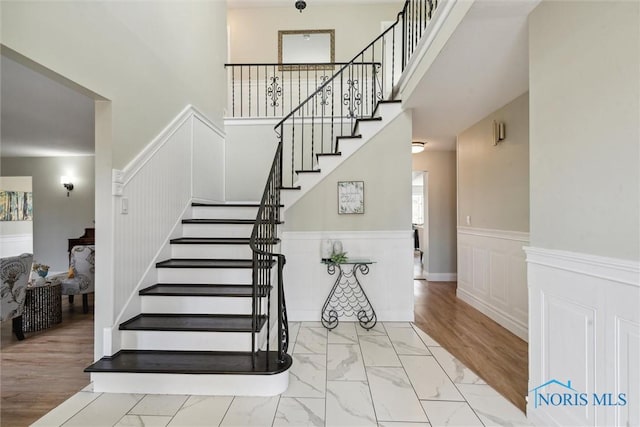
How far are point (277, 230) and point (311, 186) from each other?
696 mm

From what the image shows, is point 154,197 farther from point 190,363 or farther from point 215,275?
point 190,363

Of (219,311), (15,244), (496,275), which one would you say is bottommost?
(219,311)

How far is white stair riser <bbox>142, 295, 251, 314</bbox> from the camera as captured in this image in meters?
2.59

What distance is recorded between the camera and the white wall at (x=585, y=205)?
1231mm

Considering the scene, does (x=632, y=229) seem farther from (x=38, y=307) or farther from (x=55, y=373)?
(x=38, y=307)

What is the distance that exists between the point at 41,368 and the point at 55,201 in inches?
207

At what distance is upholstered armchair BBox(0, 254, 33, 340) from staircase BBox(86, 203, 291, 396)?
149 cm

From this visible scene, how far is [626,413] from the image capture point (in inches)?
49.8

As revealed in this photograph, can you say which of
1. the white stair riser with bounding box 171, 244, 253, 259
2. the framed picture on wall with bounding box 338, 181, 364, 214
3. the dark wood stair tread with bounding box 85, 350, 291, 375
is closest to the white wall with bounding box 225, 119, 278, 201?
the framed picture on wall with bounding box 338, 181, 364, 214

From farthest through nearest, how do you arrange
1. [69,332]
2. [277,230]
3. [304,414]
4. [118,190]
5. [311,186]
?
[311,186] → [277,230] → [69,332] → [118,190] → [304,414]

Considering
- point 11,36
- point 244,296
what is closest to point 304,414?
point 244,296

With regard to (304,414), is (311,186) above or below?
above

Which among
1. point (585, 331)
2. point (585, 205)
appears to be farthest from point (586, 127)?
point (585, 331)

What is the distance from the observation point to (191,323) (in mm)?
2426
